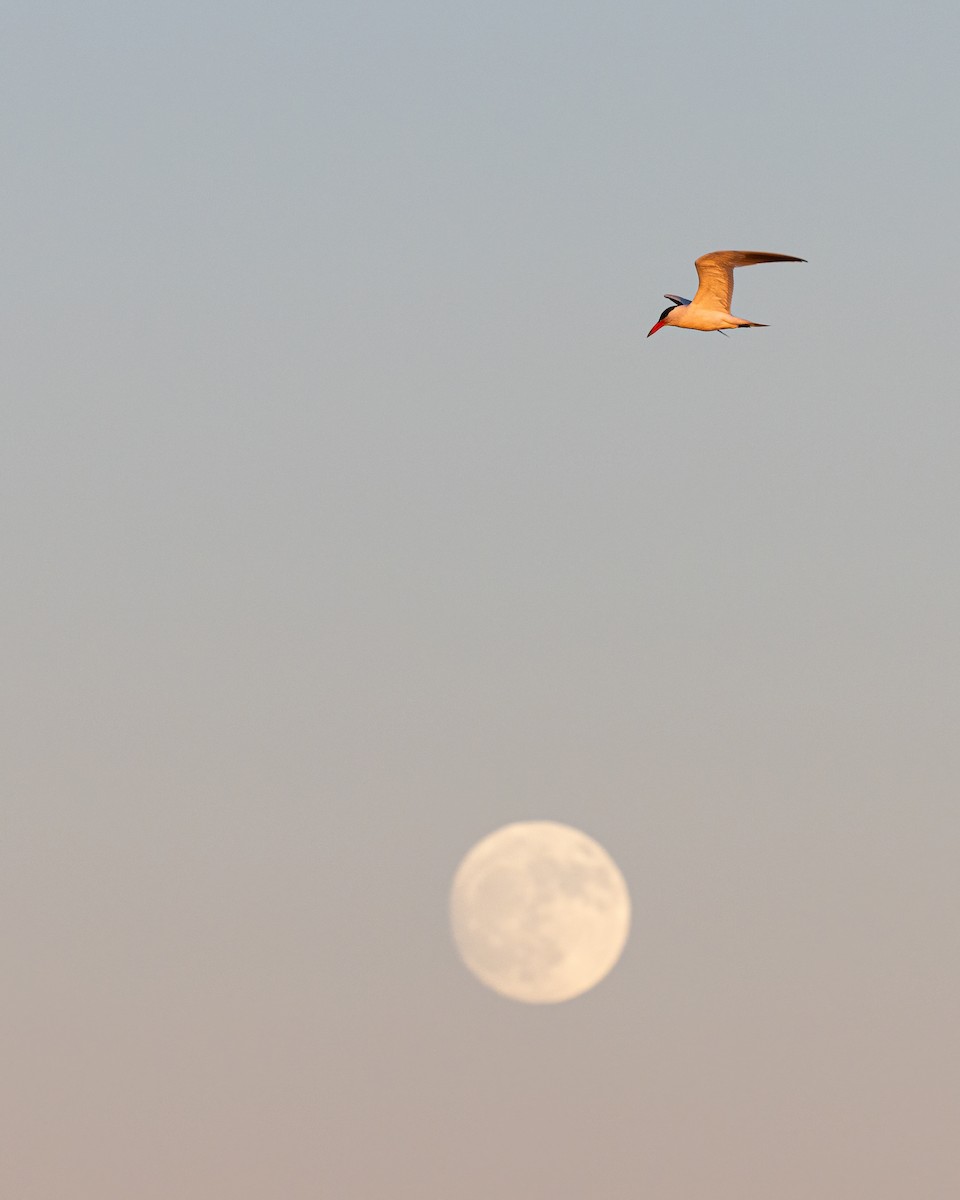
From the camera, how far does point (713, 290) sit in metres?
70.6

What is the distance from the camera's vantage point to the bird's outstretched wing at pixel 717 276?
6938 cm

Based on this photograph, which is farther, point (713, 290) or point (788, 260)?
point (713, 290)

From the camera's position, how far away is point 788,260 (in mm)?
62781

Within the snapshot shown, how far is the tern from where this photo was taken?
227ft

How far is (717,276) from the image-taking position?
7050 centimetres

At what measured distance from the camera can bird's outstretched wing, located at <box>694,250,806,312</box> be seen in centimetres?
6938

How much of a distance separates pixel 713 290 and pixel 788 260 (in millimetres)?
7940

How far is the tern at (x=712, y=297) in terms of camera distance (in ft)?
227

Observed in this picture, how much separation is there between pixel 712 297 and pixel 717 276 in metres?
0.81

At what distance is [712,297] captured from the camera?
2778 inches
